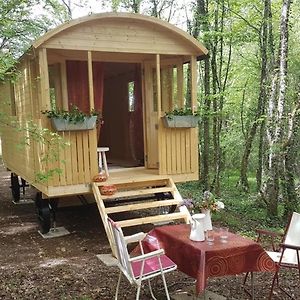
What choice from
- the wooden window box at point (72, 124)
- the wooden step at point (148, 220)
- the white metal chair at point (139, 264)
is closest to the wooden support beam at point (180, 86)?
the wooden window box at point (72, 124)

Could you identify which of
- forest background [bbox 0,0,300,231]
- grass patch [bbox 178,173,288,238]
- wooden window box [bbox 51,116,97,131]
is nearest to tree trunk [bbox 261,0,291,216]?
forest background [bbox 0,0,300,231]

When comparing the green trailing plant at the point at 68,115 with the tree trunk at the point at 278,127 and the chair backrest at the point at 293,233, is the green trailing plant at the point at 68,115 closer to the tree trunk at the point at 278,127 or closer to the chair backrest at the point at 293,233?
the chair backrest at the point at 293,233

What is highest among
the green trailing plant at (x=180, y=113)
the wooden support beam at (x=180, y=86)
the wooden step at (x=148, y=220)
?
the wooden support beam at (x=180, y=86)

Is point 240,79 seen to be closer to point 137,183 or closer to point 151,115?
point 151,115

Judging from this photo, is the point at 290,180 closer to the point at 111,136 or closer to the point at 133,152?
the point at 133,152

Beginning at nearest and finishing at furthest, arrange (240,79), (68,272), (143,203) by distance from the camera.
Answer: (68,272), (143,203), (240,79)

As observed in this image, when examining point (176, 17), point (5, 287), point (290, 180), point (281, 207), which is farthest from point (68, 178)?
point (176, 17)

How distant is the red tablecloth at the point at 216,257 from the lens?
3.23 m

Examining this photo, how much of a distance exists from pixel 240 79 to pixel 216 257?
10.7 meters

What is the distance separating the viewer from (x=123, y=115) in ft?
28.1

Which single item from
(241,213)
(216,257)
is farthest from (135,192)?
(241,213)

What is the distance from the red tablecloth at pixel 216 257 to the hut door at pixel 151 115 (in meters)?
3.25

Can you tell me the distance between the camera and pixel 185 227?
161 inches

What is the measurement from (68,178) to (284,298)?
3.26 m
